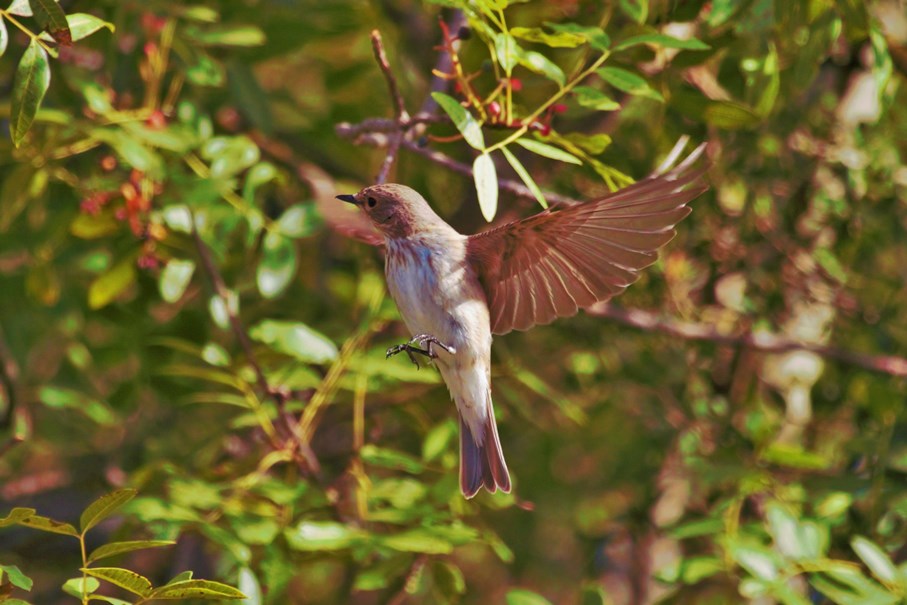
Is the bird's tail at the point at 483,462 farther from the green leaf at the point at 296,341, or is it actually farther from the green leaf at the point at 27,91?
the green leaf at the point at 27,91

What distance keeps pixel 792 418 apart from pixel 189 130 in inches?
97.8

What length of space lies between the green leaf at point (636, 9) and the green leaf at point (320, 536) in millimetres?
1420

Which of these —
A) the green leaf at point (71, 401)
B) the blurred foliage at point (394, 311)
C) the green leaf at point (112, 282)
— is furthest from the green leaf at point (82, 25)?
the green leaf at point (71, 401)

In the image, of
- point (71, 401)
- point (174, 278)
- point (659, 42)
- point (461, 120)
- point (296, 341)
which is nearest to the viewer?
point (461, 120)

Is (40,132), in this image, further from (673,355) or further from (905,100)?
(905,100)

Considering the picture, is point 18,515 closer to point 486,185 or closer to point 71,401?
point 486,185

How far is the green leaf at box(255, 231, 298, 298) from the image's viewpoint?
2939mm

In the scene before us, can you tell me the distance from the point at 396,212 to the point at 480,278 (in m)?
0.26

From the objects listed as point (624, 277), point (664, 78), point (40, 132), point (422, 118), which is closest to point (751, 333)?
point (664, 78)

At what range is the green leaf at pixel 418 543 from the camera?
9.06ft

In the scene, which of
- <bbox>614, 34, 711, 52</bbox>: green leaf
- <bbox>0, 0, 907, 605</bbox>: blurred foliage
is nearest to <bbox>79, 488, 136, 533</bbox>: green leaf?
<bbox>0, 0, 907, 605</bbox>: blurred foliage

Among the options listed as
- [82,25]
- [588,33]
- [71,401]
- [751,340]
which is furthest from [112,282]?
[751,340]

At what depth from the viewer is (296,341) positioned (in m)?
2.95

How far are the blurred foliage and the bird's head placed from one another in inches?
6.9
